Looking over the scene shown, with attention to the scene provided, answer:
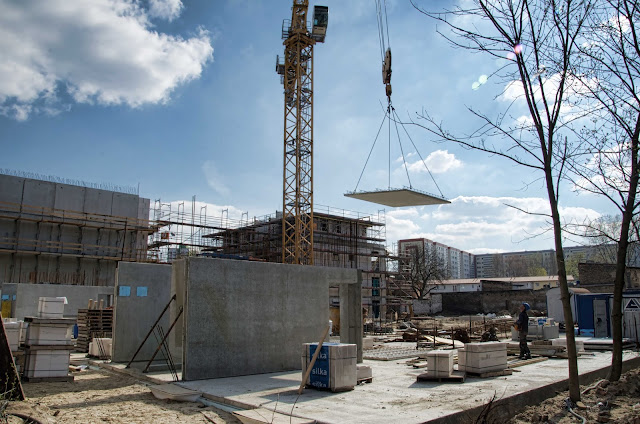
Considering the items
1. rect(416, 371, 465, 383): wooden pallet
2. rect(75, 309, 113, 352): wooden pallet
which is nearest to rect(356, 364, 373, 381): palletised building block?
rect(416, 371, 465, 383): wooden pallet

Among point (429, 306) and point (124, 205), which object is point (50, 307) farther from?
point (429, 306)

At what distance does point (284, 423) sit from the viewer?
7.27m

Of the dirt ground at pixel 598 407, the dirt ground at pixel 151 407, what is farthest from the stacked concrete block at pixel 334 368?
the dirt ground at pixel 598 407

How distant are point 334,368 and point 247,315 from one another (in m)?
3.53

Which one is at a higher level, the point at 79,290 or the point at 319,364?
the point at 79,290

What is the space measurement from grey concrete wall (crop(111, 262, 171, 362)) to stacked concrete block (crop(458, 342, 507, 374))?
8.99 meters

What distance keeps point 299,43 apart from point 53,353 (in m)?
38.7

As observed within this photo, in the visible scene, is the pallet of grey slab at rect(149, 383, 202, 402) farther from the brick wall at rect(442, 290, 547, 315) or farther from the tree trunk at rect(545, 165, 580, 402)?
the brick wall at rect(442, 290, 547, 315)

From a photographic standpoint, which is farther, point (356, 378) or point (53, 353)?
point (53, 353)

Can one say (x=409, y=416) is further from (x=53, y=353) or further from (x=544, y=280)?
(x=544, y=280)

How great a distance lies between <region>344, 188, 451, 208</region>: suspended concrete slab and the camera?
805 inches

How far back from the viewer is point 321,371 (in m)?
10.2

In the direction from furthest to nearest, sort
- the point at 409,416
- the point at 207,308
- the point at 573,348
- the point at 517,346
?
the point at 517,346 → the point at 207,308 → the point at 573,348 → the point at 409,416

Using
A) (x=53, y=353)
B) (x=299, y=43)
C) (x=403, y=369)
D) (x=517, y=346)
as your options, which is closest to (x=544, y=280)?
(x=299, y=43)
